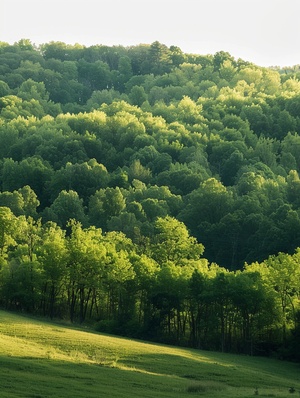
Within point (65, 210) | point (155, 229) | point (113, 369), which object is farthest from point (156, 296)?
point (65, 210)

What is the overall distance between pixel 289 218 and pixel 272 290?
42204 millimetres

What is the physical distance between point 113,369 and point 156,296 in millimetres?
30744

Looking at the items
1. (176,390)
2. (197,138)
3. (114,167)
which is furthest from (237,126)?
(176,390)

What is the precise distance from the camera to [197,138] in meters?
188

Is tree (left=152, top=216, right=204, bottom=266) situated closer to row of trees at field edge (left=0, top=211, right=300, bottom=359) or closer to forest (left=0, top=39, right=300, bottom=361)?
forest (left=0, top=39, right=300, bottom=361)

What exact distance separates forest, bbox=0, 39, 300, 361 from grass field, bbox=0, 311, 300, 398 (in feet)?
28.3

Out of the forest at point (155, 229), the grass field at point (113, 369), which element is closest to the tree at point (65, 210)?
the forest at point (155, 229)

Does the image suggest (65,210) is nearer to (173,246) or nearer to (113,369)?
(173,246)

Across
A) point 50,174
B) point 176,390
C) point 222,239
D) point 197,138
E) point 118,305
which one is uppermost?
point 197,138

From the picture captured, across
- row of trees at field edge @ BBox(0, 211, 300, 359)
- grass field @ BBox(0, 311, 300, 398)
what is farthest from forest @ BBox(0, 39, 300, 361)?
grass field @ BBox(0, 311, 300, 398)

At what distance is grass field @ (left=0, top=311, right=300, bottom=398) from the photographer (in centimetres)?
4634

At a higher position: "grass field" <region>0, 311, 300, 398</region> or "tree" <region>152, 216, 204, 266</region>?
"tree" <region>152, 216, 204, 266</region>

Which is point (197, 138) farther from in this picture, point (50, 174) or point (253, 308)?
point (253, 308)

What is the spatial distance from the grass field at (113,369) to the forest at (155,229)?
340 inches
